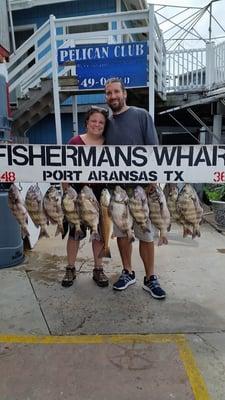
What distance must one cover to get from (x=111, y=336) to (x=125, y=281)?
85 centimetres

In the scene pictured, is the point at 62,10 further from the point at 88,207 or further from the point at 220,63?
the point at 88,207

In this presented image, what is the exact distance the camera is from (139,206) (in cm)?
247

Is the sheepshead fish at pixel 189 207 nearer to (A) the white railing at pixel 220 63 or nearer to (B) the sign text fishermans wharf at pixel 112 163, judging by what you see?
(B) the sign text fishermans wharf at pixel 112 163

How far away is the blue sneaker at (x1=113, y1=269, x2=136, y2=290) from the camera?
140 inches

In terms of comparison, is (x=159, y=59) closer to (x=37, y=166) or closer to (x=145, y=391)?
(x=37, y=166)

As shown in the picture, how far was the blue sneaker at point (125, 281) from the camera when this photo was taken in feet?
11.6

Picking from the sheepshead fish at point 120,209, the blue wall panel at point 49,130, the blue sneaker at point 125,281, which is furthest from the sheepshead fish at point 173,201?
the blue wall panel at point 49,130

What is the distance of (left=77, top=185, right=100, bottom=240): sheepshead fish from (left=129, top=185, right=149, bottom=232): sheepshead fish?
0.24 meters

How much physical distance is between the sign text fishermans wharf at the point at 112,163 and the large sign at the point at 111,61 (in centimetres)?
403

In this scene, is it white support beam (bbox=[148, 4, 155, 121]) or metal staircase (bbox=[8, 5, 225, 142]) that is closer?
white support beam (bbox=[148, 4, 155, 121])

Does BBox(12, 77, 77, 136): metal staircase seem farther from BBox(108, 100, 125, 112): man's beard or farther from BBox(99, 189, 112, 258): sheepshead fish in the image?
BBox(99, 189, 112, 258): sheepshead fish

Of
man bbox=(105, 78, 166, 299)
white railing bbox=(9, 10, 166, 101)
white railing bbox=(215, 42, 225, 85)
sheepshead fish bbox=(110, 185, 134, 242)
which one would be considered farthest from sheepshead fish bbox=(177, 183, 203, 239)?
white railing bbox=(215, 42, 225, 85)

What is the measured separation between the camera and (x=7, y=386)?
223 cm

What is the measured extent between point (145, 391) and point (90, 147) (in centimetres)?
158
